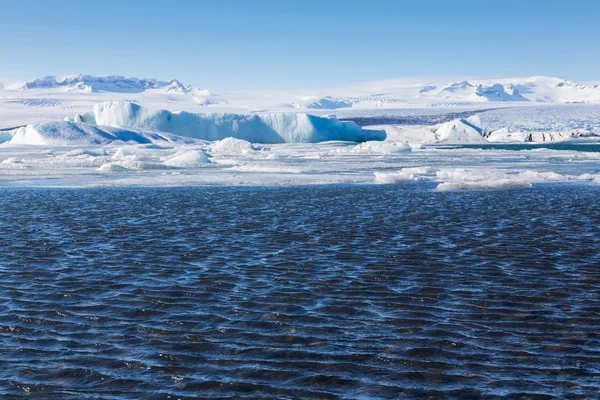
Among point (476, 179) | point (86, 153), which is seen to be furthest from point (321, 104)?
point (476, 179)

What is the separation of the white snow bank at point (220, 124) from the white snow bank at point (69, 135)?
5.29 metres

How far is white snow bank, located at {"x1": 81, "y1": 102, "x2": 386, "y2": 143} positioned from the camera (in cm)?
4659

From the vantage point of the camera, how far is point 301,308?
232 inches

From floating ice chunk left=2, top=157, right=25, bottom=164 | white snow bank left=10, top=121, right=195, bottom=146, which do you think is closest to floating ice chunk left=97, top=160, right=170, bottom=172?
floating ice chunk left=2, top=157, right=25, bottom=164

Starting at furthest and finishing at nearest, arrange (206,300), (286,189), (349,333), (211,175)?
(211,175)
(286,189)
(206,300)
(349,333)

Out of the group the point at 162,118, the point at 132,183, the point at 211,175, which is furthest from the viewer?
the point at 162,118

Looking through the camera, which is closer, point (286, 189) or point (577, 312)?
point (577, 312)

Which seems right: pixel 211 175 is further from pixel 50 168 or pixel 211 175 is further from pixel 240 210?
pixel 240 210

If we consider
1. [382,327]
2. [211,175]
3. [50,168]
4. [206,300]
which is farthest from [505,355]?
[50,168]

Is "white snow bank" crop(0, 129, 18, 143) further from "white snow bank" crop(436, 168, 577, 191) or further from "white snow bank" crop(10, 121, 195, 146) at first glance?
"white snow bank" crop(436, 168, 577, 191)

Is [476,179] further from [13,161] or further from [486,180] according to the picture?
[13,161]

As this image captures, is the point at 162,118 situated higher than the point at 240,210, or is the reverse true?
the point at 162,118

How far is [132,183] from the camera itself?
62.3ft

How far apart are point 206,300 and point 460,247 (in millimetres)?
3700
